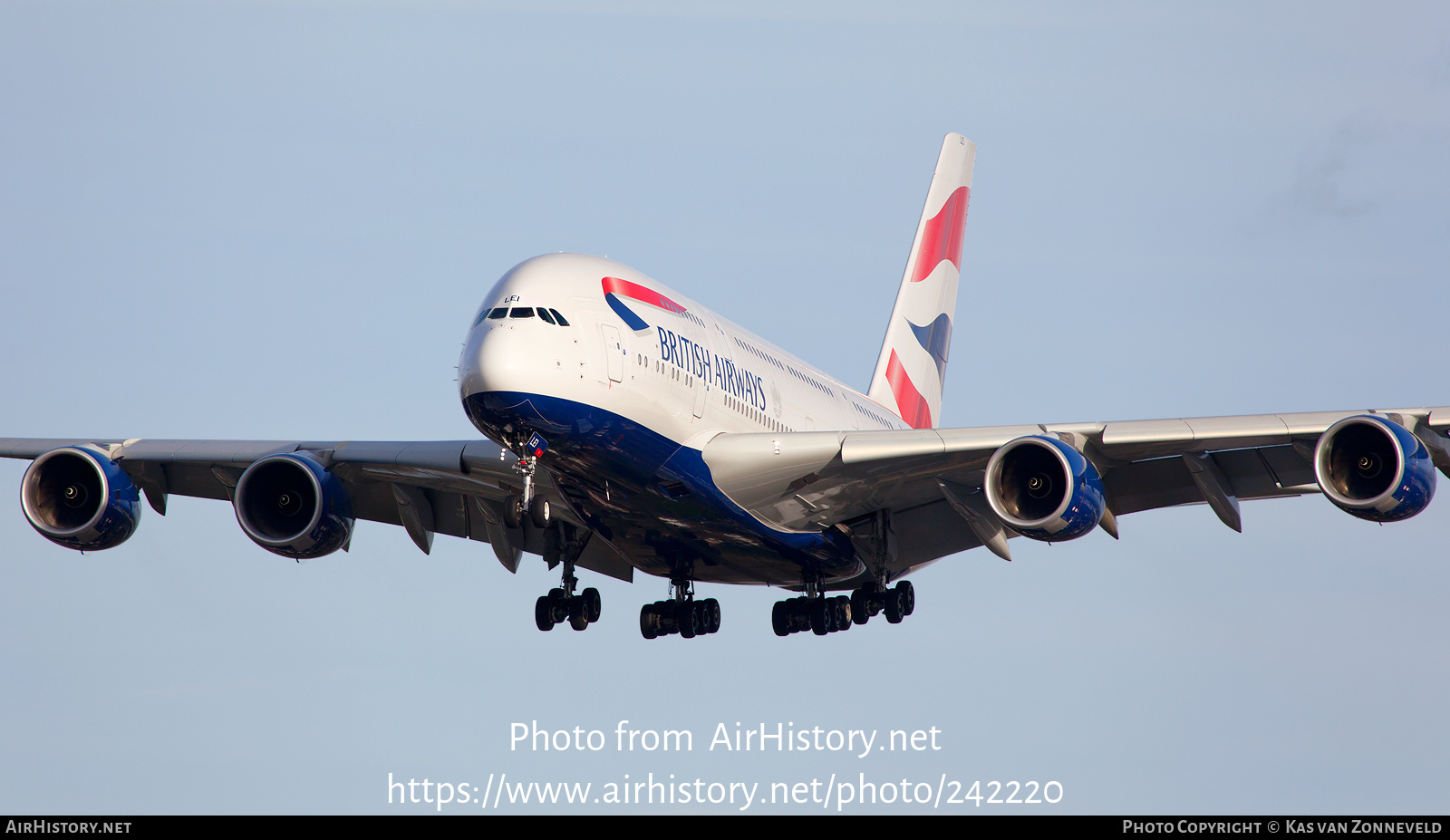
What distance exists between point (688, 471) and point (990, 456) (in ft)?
17.1

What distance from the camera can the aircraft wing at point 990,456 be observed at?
26594mm

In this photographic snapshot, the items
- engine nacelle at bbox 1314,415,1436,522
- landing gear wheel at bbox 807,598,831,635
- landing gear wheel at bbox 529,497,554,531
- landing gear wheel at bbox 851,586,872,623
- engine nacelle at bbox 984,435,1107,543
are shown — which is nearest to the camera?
landing gear wheel at bbox 529,497,554,531

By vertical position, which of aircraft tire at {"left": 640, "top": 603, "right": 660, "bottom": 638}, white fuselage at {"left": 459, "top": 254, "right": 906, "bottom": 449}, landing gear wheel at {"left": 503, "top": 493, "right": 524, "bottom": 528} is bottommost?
aircraft tire at {"left": 640, "top": 603, "right": 660, "bottom": 638}

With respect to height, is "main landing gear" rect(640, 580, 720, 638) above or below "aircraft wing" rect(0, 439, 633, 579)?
below

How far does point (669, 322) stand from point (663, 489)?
Answer: 282cm

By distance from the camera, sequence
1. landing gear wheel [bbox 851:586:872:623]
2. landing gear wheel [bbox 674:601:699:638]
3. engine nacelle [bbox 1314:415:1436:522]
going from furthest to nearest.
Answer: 1. landing gear wheel [bbox 851:586:872:623]
2. landing gear wheel [bbox 674:601:699:638]
3. engine nacelle [bbox 1314:415:1436:522]

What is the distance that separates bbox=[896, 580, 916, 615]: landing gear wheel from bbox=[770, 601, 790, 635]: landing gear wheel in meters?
2.40

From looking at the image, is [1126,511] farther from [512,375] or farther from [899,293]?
[899,293]

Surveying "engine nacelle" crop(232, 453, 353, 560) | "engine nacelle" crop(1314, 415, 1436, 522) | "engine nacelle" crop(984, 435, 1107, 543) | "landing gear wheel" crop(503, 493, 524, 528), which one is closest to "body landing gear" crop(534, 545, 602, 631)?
"engine nacelle" crop(232, 453, 353, 560)

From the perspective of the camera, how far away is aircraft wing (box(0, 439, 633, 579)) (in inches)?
1150

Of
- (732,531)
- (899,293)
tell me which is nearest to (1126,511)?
(732,531)

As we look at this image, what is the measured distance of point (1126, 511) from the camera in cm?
3055

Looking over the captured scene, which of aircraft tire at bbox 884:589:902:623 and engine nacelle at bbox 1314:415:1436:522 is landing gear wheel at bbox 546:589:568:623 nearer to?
aircraft tire at bbox 884:589:902:623

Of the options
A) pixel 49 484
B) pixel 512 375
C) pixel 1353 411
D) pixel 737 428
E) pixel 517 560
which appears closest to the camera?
pixel 512 375
